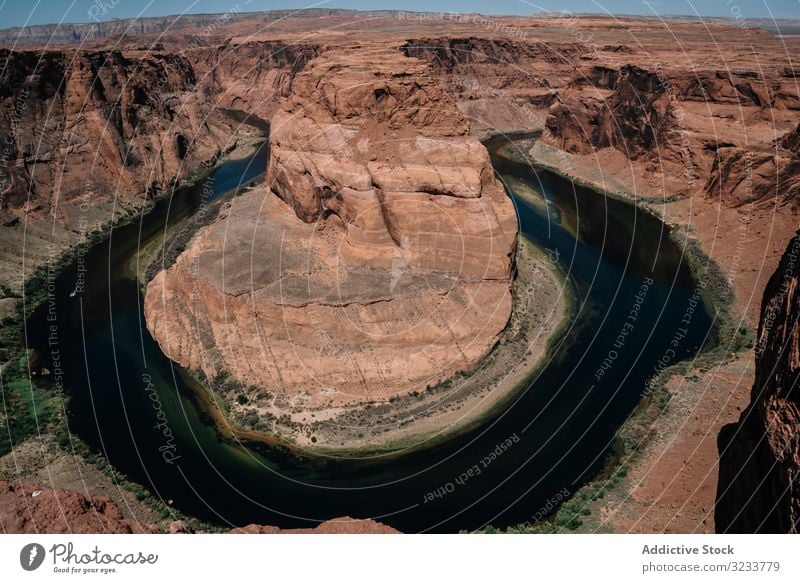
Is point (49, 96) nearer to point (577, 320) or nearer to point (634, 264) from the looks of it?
point (577, 320)

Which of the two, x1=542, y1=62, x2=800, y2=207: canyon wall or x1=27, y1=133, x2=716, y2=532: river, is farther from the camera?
x1=542, y1=62, x2=800, y2=207: canyon wall

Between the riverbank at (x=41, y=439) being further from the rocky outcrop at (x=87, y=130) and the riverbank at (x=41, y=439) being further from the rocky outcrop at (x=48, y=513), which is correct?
the rocky outcrop at (x=87, y=130)

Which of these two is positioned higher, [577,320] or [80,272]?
[80,272]

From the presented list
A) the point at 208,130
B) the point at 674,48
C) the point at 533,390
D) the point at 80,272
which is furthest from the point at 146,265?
the point at 674,48

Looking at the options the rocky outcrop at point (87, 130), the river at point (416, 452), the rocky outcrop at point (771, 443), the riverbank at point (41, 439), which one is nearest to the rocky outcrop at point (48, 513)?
the riverbank at point (41, 439)

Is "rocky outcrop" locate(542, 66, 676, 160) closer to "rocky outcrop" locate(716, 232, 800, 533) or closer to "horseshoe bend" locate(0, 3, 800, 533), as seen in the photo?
"horseshoe bend" locate(0, 3, 800, 533)

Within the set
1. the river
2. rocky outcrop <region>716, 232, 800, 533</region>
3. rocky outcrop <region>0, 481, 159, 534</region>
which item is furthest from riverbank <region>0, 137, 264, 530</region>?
rocky outcrop <region>716, 232, 800, 533</region>
